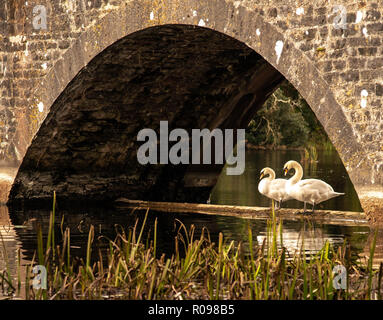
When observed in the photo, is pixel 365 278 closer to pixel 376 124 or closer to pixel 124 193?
pixel 376 124

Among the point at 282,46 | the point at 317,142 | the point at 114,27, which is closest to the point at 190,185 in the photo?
the point at 114,27

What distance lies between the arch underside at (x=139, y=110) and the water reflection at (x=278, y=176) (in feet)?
2.48

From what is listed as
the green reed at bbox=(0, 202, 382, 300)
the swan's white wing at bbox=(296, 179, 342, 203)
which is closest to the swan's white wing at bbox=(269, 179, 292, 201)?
the swan's white wing at bbox=(296, 179, 342, 203)

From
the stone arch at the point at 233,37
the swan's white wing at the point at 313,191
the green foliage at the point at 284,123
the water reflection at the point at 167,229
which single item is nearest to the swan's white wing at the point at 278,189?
the water reflection at the point at 167,229

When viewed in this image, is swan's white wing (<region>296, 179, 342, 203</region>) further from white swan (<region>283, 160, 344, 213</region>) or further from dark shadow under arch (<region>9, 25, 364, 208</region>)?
dark shadow under arch (<region>9, 25, 364, 208</region>)

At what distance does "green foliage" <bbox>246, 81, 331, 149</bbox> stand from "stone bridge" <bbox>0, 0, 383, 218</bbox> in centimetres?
1280

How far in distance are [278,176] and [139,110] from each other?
5532 millimetres

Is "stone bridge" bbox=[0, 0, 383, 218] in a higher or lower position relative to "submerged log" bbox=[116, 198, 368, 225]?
higher

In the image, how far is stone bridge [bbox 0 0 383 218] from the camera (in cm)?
824

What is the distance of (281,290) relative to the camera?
571cm

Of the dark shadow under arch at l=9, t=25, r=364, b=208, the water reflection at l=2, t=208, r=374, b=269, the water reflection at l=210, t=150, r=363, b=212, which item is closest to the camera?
the water reflection at l=2, t=208, r=374, b=269

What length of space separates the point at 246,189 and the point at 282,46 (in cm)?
704

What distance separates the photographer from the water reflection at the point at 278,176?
13.0 metres

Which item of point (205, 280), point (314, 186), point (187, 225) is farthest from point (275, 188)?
point (205, 280)
